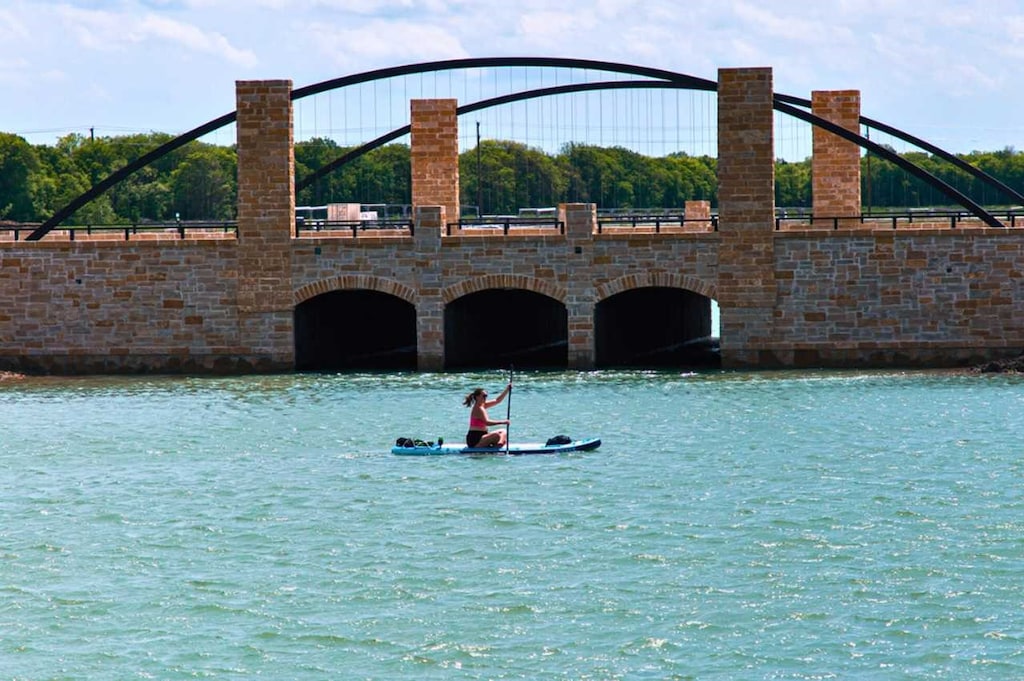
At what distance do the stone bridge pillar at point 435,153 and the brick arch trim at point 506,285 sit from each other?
5941 millimetres

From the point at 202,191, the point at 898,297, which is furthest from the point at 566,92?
the point at 202,191

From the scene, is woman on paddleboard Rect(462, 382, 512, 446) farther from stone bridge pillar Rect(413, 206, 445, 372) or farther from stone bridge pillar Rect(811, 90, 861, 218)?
stone bridge pillar Rect(811, 90, 861, 218)

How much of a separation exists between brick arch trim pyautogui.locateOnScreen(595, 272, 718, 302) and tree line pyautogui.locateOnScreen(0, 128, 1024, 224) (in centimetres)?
6193

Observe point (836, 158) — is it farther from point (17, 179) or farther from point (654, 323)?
point (17, 179)

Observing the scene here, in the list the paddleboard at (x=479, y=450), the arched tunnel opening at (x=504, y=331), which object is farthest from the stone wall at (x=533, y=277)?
the paddleboard at (x=479, y=450)

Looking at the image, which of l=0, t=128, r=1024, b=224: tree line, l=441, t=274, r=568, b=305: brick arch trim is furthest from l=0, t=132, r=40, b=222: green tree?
l=441, t=274, r=568, b=305: brick arch trim

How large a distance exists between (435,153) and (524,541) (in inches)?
1269

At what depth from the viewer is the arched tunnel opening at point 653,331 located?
5791cm

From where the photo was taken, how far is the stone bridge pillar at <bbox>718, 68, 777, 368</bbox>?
5362cm

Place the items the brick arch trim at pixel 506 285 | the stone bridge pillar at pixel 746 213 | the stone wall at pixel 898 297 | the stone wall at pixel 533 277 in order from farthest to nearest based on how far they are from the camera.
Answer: the brick arch trim at pixel 506 285 → the stone bridge pillar at pixel 746 213 → the stone wall at pixel 533 277 → the stone wall at pixel 898 297

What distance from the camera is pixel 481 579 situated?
2748 cm

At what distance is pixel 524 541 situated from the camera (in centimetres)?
3019

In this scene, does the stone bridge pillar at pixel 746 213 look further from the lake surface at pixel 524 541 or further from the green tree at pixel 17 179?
the green tree at pixel 17 179

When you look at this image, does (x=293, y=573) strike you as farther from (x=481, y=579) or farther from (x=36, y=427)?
(x=36, y=427)
